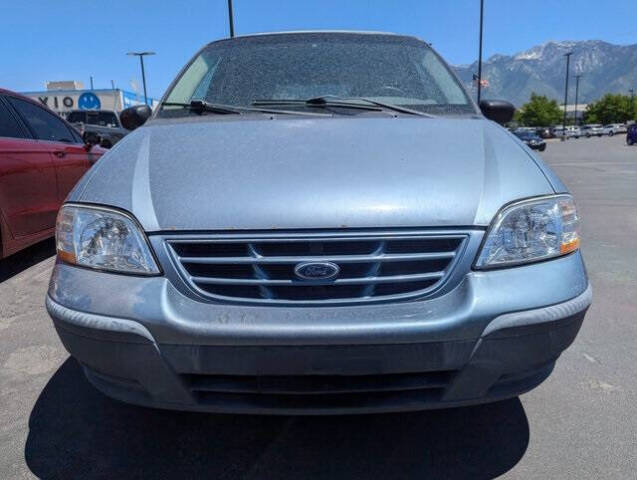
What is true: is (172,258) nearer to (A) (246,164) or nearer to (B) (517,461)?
(A) (246,164)

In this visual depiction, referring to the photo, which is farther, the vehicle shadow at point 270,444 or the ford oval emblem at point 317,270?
the vehicle shadow at point 270,444

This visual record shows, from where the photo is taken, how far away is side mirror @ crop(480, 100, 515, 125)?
3189 millimetres

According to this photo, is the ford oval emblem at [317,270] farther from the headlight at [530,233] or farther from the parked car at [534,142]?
the parked car at [534,142]

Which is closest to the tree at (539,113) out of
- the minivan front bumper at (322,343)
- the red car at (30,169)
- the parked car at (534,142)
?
the parked car at (534,142)

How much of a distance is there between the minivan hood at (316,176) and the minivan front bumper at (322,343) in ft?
0.87

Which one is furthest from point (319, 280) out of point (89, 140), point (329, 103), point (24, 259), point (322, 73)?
point (89, 140)

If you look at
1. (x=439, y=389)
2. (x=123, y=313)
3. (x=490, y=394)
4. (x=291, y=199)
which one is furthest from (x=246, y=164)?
(x=490, y=394)

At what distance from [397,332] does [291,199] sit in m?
0.56

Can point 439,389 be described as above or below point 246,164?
below

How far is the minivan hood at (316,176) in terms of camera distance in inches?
70.2

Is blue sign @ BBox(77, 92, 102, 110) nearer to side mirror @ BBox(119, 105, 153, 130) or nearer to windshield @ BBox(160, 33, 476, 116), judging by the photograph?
side mirror @ BBox(119, 105, 153, 130)

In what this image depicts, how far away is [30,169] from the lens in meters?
4.38

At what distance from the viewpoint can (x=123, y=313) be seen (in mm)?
1690

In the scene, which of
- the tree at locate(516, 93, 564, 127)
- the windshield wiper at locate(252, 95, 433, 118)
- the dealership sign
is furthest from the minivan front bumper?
the tree at locate(516, 93, 564, 127)
